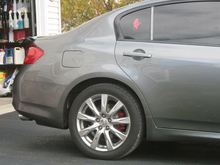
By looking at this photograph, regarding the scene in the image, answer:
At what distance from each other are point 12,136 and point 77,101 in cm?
167

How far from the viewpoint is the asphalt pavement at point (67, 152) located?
5023mm

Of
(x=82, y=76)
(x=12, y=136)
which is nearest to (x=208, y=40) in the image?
(x=82, y=76)

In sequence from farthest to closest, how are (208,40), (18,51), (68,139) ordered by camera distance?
(18,51) → (68,139) → (208,40)

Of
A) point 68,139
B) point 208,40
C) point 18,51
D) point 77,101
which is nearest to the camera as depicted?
point 208,40

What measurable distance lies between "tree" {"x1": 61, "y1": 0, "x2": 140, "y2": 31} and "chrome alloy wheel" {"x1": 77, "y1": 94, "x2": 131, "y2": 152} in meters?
25.6

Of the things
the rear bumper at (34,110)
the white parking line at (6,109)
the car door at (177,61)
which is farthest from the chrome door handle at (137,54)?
the white parking line at (6,109)

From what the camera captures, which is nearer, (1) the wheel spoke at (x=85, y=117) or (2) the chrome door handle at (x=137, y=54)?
(2) the chrome door handle at (x=137, y=54)

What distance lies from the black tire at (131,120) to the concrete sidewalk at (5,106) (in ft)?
12.3

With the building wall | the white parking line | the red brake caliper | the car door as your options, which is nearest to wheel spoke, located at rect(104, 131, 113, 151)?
the red brake caliper

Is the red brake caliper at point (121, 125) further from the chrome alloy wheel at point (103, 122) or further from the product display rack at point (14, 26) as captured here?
the product display rack at point (14, 26)

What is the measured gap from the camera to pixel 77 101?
5.04 meters

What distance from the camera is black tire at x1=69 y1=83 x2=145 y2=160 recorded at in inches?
191

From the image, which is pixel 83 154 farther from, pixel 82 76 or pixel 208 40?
pixel 208 40

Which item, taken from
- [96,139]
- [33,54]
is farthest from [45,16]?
[96,139]
